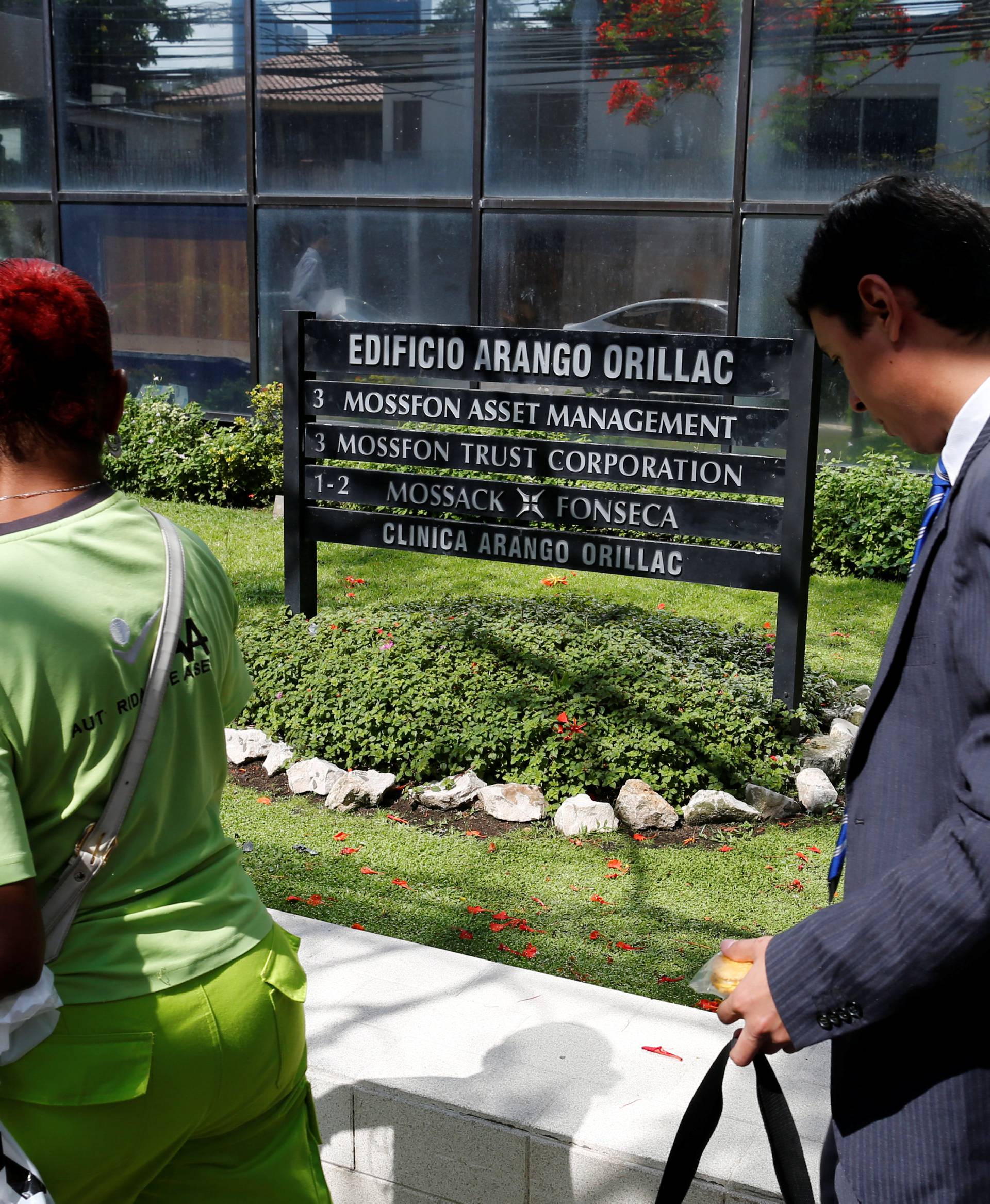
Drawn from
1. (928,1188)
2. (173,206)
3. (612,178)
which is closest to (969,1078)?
(928,1188)

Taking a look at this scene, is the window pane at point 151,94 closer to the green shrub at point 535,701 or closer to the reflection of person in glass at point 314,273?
the reflection of person in glass at point 314,273

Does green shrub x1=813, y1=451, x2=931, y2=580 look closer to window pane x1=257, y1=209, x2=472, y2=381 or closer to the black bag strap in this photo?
window pane x1=257, y1=209, x2=472, y2=381

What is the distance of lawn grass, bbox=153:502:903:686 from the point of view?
7520 millimetres

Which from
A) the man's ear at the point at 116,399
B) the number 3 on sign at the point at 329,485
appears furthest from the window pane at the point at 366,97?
the man's ear at the point at 116,399

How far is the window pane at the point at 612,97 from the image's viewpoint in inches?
400

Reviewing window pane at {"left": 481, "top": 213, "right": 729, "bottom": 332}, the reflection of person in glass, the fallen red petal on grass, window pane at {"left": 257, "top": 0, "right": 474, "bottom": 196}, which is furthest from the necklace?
the reflection of person in glass

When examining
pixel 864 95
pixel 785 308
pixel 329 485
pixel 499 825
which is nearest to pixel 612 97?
pixel 864 95

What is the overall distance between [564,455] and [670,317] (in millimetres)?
4802

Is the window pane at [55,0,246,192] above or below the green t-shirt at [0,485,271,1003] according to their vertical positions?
above

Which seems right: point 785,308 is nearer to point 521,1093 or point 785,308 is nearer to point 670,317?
point 670,317

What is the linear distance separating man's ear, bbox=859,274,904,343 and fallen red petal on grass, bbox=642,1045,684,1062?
1.90 meters

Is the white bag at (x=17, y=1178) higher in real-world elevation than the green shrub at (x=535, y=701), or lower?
higher

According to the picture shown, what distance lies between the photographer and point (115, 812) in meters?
1.62

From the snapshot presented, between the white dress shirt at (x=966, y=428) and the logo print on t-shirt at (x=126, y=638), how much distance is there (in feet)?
3.36
